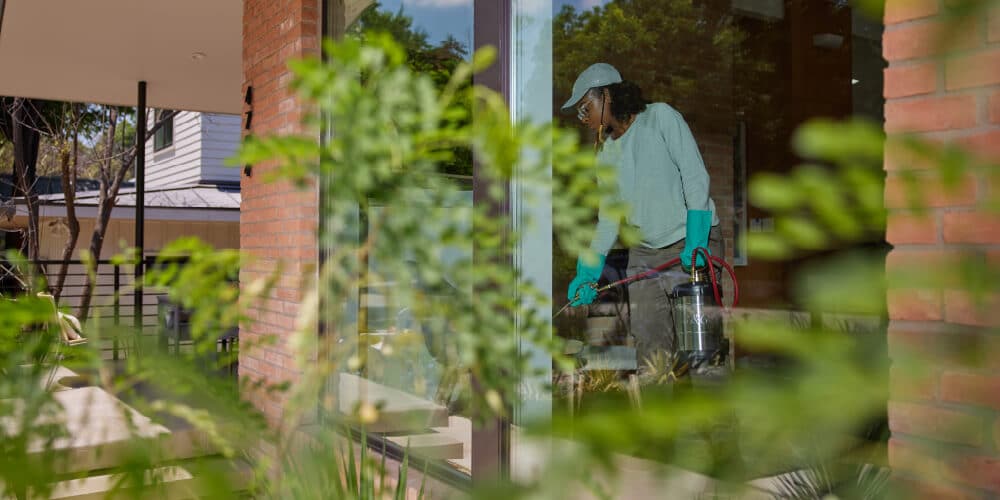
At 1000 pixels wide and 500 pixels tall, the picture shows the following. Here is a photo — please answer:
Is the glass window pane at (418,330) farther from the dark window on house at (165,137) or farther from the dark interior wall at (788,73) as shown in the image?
the dark window on house at (165,137)

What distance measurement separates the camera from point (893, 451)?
4.84 feet

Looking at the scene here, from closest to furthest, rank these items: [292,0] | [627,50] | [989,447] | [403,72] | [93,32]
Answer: [403,72] → [989,447] → [292,0] → [627,50] → [93,32]

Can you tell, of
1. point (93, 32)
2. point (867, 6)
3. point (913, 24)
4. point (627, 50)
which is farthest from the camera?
point (93, 32)

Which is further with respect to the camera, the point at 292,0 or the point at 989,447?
the point at 292,0

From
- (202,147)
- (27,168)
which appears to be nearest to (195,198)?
(202,147)

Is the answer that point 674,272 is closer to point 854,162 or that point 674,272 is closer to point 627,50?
point 627,50

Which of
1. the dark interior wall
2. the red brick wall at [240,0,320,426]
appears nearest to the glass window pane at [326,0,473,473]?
the red brick wall at [240,0,320,426]

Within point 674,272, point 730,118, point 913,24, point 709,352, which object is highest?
point 730,118

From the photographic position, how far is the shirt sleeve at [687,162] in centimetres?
378

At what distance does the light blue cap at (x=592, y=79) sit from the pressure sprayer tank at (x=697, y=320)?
946 millimetres

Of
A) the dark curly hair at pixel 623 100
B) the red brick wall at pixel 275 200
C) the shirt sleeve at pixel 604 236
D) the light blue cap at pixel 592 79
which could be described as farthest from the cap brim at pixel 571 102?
the red brick wall at pixel 275 200

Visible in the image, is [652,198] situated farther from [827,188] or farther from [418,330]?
[827,188]

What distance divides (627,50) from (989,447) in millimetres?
4094

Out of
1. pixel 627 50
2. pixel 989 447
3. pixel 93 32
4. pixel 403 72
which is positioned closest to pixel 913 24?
pixel 989 447
